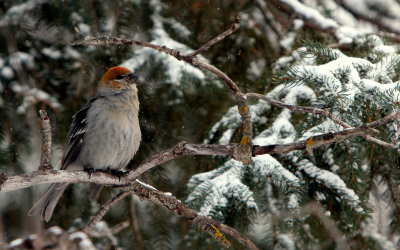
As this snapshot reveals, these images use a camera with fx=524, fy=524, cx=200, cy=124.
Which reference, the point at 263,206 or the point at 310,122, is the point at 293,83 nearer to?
the point at 310,122

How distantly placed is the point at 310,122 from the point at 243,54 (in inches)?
49.4

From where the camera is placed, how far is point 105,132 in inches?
142

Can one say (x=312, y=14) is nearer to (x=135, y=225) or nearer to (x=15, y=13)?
(x=135, y=225)

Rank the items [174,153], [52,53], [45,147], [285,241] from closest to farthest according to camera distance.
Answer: [174,153]
[45,147]
[285,241]
[52,53]

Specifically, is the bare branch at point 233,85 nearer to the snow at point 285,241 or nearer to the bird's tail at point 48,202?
the snow at point 285,241

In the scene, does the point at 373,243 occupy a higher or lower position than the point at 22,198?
higher

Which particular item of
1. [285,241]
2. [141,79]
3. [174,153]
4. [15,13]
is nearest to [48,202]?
[141,79]

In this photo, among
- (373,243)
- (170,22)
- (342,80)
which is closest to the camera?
(342,80)

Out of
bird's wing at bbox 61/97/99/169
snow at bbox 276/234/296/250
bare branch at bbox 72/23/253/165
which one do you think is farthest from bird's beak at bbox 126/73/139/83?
snow at bbox 276/234/296/250

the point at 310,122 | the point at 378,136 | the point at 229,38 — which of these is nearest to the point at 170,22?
the point at 229,38

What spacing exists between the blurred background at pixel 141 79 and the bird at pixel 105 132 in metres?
0.16

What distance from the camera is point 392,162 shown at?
3.21 m

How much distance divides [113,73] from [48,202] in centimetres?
Result: 99

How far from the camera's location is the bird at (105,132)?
354cm
